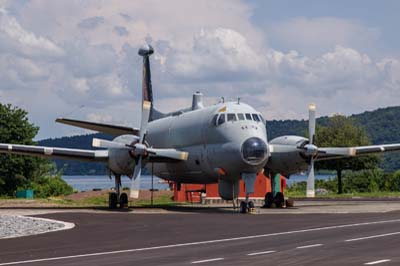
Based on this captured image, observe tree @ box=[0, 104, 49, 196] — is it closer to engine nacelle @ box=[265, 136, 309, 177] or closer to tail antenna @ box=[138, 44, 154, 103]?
tail antenna @ box=[138, 44, 154, 103]

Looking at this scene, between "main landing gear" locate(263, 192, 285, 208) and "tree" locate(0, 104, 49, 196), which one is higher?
"tree" locate(0, 104, 49, 196)

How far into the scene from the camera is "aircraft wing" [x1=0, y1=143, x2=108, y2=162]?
37.1 meters

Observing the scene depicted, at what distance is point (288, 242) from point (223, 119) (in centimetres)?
1663

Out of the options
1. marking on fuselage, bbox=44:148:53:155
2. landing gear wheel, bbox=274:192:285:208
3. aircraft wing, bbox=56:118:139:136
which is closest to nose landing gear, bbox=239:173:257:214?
landing gear wheel, bbox=274:192:285:208

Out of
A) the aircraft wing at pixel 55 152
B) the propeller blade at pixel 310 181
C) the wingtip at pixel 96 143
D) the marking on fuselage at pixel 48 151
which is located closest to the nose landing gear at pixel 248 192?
the propeller blade at pixel 310 181

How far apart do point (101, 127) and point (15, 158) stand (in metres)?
23.9

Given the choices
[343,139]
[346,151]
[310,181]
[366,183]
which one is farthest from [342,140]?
[310,181]

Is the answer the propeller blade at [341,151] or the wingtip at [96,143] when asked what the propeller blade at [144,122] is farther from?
the propeller blade at [341,151]

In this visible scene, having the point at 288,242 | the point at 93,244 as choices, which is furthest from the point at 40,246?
the point at 288,242

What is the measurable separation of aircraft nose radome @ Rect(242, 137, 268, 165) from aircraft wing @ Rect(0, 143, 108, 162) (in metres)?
8.11

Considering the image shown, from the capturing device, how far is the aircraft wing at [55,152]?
37062 mm

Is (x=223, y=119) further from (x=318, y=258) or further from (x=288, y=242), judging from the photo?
(x=318, y=258)

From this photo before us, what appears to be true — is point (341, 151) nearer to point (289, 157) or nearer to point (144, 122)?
point (289, 157)

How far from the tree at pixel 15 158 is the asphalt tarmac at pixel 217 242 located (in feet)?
119
